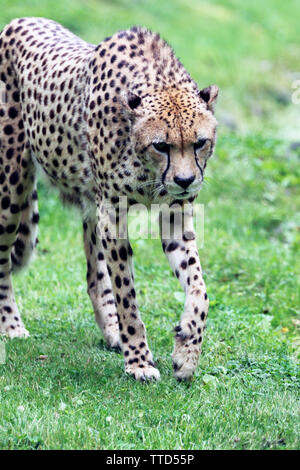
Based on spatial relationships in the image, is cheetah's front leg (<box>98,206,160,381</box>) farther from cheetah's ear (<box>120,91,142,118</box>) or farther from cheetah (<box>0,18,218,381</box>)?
cheetah's ear (<box>120,91,142,118</box>)

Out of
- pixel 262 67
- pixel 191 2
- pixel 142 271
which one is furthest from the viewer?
pixel 191 2

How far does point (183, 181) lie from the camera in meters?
4.05

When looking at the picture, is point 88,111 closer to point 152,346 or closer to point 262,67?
point 152,346

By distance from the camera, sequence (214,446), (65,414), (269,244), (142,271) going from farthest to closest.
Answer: (269,244) < (142,271) < (65,414) < (214,446)

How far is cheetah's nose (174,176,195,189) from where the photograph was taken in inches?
160

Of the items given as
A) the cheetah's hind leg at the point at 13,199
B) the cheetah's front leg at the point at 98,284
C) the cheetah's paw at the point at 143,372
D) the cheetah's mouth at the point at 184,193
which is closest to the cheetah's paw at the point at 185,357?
the cheetah's paw at the point at 143,372

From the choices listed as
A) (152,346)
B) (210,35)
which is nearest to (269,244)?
(152,346)

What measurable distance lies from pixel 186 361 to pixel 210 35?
1207 cm

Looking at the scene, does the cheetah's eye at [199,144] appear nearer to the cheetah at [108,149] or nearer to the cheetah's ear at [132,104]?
the cheetah at [108,149]

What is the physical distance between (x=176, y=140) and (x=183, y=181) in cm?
22

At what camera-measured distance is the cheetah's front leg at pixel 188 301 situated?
14.1 feet

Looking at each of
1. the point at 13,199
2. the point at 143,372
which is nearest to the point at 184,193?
the point at 143,372

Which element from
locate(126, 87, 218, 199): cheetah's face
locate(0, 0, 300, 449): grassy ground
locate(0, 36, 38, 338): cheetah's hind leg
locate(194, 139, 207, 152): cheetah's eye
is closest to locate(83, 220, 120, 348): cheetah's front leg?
locate(0, 0, 300, 449): grassy ground

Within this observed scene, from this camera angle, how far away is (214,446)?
361cm
